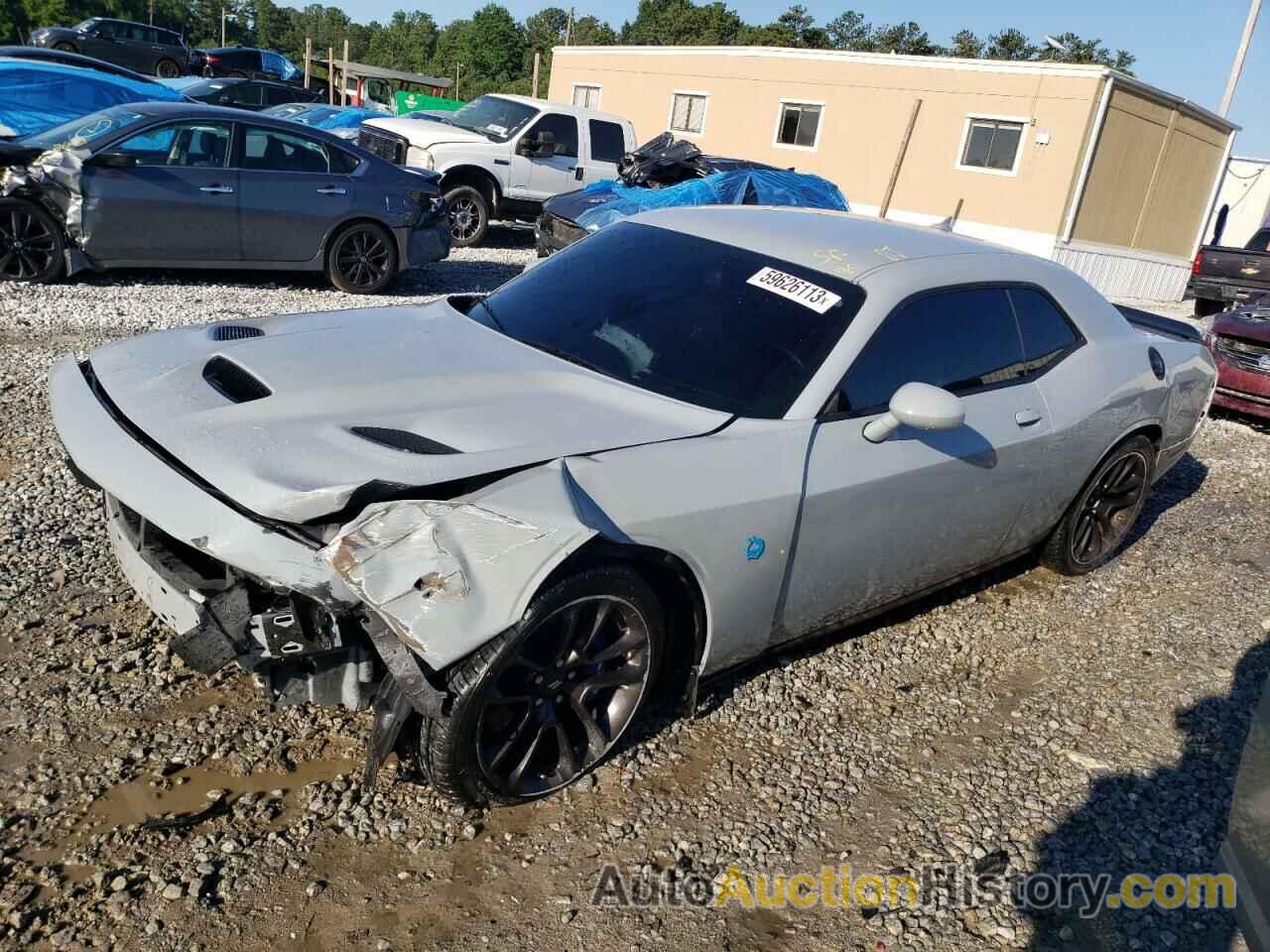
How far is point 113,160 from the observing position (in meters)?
7.86

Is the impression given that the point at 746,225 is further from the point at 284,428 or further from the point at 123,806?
the point at 123,806

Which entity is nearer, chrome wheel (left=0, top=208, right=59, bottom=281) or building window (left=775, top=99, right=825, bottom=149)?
chrome wheel (left=0, top=208, right=59, bottom=281)

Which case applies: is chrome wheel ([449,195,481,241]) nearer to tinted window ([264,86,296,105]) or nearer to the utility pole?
tinted window ([264,86,296,105])

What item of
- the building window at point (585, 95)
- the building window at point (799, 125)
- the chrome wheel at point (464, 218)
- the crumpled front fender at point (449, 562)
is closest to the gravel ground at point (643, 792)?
the crumpled front fender at point (449, 562)

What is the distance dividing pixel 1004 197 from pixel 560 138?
10.8m

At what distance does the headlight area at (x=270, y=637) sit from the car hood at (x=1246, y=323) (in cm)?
882

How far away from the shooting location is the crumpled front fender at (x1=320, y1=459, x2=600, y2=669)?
7.52ft

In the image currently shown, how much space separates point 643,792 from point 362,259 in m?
7.54

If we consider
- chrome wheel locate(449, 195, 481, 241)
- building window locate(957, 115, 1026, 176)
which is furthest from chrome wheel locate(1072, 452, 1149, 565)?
building window locate(957, 115, 1026, 176)

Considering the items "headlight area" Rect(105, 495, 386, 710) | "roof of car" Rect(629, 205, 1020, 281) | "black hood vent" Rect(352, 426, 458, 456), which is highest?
"roof of car" Rect(629, 205, 1020, 281)

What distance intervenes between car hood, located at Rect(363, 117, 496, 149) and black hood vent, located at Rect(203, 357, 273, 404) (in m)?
9.99

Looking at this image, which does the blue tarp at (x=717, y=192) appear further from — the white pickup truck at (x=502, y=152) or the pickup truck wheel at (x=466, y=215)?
the pickup truck wheel at (x=466, y=215)

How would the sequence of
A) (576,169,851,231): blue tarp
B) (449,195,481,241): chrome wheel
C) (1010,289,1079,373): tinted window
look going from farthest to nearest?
(449,195,481,241): chrome wheel < (576,169,851,231): blue tarp < (1010,289,1079,373): tinted window

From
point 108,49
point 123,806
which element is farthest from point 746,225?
point 108,49
